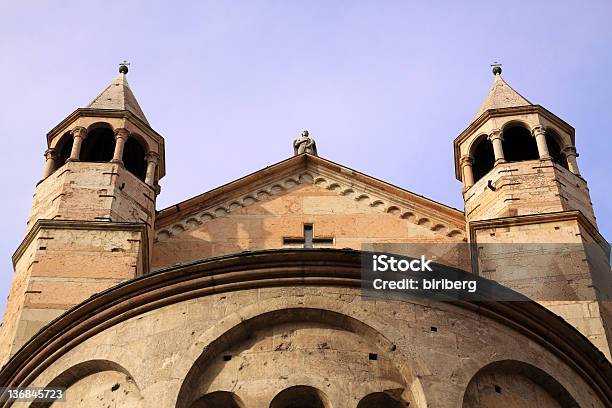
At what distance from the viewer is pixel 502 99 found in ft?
71.6

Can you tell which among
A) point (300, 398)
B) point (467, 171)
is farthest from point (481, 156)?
point (300, 398)

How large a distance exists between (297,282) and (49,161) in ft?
29.7

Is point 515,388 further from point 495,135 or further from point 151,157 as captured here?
point 151,157

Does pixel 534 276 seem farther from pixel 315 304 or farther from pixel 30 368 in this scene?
pixel 30 368

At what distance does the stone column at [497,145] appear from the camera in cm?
2023

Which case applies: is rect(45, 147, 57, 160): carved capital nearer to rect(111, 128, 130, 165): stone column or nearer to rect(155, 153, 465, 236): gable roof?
rect(111, 128, 130, 165): stone column

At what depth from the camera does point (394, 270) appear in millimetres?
12750

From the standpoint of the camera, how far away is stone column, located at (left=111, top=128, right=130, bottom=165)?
1994cm

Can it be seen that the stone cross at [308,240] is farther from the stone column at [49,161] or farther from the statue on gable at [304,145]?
the stone column at [49,161]

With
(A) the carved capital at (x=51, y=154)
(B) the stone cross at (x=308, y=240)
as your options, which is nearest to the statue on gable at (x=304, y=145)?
(B) the stone cross at (x=308, y=240)

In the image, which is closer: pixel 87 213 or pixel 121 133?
pixel 87 213

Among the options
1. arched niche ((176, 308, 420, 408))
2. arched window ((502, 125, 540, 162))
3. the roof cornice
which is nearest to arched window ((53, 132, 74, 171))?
arched window ((502, 125, 540, 162))

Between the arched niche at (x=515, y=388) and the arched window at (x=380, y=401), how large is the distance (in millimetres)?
703

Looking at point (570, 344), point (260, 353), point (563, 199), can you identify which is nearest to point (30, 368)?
point (260, 353)
